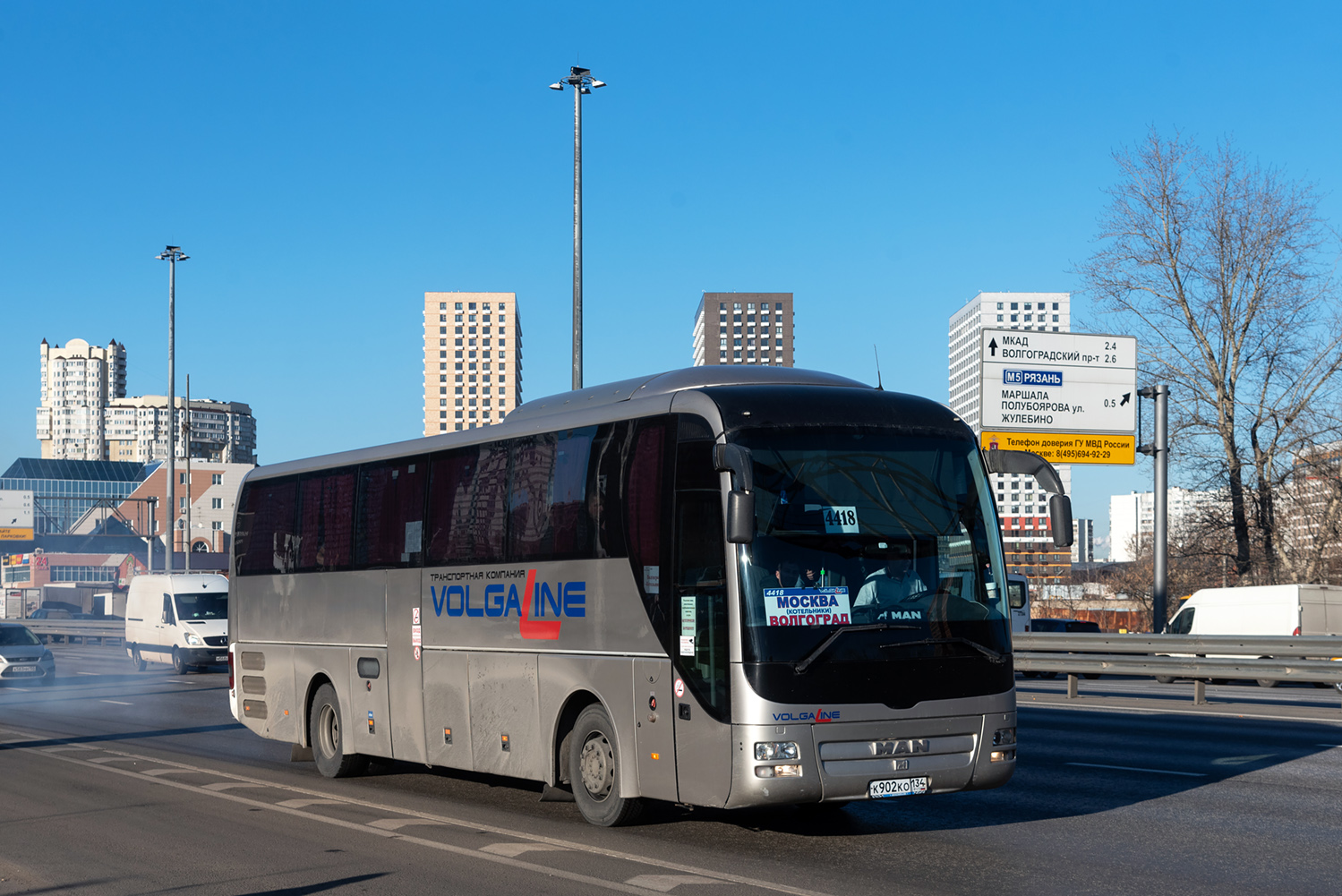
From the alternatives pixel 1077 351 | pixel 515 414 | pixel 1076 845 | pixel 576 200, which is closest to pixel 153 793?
pixel 515 414

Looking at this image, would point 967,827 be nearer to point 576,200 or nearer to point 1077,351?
point 576,200

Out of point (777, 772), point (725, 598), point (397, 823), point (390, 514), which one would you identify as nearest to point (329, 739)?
point (390, 514)

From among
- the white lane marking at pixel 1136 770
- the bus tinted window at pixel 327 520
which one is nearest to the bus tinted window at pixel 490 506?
the bus tinted window at pixel 327 520

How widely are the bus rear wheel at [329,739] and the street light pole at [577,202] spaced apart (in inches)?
459

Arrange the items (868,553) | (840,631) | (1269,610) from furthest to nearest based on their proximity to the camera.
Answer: (1269,610) < (868,553) < (840,631)

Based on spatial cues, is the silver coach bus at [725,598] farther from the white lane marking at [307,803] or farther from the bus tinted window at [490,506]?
the white lane marking at [307,803]

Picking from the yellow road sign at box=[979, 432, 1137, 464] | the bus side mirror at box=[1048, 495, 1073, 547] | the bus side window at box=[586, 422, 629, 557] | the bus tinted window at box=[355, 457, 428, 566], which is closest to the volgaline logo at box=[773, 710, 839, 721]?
the bus side window at box=[586, 422, 629, 557]

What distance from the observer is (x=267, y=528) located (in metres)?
15.9

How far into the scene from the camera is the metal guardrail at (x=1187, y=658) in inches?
795

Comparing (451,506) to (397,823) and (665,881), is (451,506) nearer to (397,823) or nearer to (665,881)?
(397,823)

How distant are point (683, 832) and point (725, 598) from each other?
2064mm

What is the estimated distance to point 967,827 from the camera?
9.80 metres

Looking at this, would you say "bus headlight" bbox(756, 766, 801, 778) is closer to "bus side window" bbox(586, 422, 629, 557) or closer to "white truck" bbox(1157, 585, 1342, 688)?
"bus side window" bbox(586, 422, 629, 557)

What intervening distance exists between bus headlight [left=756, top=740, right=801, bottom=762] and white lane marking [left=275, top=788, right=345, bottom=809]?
15.4 feet
